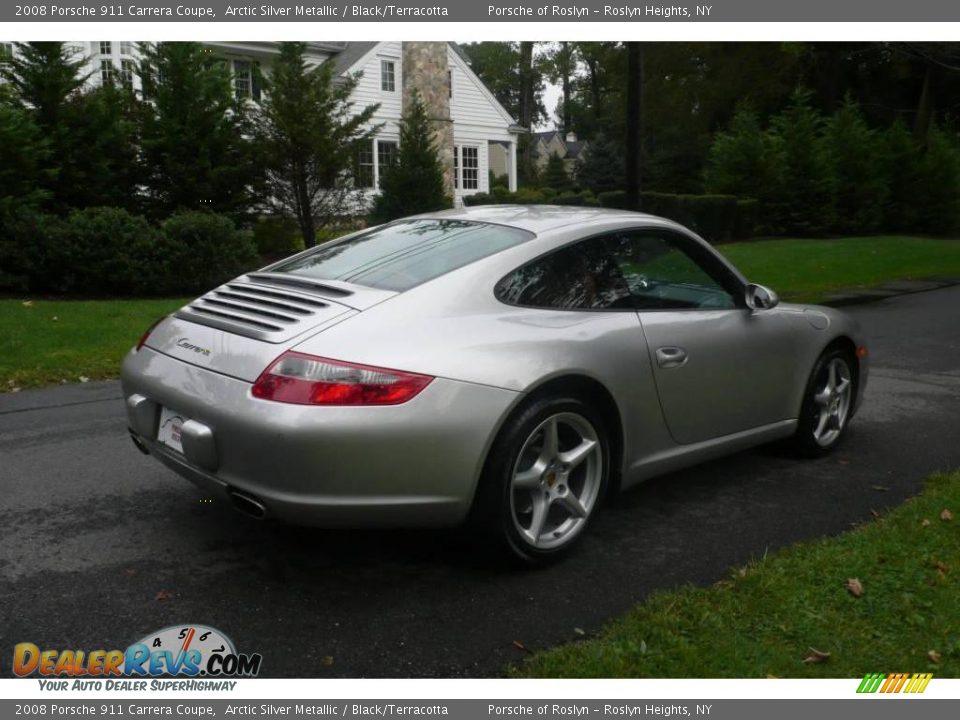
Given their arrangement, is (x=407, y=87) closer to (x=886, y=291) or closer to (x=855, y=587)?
(x=886, y=291)

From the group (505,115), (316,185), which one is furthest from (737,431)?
(505,115)

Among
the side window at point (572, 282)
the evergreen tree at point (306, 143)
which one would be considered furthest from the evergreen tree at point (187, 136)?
the side window at point (572, 282)

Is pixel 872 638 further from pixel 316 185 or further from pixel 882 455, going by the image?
pixel 316 185

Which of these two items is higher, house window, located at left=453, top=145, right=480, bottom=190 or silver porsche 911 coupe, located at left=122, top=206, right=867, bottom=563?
house window, located at left=453, top=145, right=480, bottom=190

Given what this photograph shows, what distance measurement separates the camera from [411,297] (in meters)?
3.80

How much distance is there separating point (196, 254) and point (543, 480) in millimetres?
10683

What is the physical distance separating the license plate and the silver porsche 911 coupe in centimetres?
2

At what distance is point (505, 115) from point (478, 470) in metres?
36.0

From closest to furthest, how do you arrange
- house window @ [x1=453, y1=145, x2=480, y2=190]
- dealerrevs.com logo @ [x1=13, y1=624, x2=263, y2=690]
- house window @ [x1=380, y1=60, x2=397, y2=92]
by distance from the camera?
dealerrevs.com logo @ [x1=13, y1=624, x2=263, y2=690] → house window @ [x1=380, y1=60, x2=397, y2=92] → house window @ [x1=453, y1=145, x2=480, y2=190]

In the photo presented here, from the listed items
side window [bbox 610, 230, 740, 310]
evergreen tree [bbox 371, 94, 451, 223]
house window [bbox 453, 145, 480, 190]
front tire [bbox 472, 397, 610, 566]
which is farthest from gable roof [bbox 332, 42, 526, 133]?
front tire [bbox 472, 397, 610, 566]

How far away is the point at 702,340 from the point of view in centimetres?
453

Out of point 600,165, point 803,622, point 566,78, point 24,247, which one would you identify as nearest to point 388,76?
point 600,165

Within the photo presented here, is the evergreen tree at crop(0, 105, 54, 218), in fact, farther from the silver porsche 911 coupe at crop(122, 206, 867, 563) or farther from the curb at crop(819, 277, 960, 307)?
the curb at crop(819, 277, 960, 307)

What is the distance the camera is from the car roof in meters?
4.43
